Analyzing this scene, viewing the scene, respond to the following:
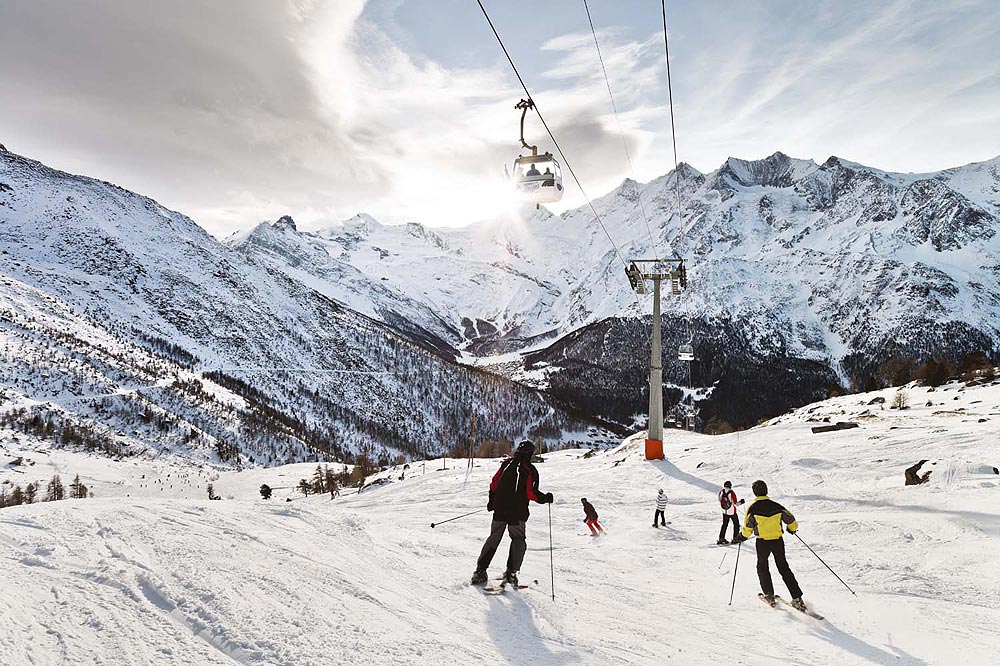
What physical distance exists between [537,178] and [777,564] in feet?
30.6

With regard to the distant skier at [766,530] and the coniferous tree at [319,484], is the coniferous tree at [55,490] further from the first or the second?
the distant skier at [766,530]

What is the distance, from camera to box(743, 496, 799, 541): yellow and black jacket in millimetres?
8625

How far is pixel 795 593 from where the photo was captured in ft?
27.2

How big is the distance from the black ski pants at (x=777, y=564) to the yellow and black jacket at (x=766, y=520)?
0.10 meters

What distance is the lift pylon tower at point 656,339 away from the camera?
27.3 metres

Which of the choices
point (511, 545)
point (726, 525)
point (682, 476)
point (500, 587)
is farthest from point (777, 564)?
point (682, 476)

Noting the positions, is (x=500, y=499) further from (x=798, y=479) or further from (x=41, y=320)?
(x=41, y=320)

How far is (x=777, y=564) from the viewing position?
338 inches

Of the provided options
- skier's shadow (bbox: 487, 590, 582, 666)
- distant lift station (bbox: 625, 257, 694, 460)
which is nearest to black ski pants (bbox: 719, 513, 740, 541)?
skier's shadow (bbox: 487, 590, 582, 666)

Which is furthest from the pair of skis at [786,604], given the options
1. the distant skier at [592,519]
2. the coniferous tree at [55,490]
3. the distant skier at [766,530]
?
the coniferous tree at [55,490]

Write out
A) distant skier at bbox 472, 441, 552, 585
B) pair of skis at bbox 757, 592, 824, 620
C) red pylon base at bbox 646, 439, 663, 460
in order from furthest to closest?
1. red pylon base at bbox 646, 439, 663, 460
2. distant skier at bbox 472, 441, 552, 585
3. pair of skis at bbox 757, 592, 824, 620

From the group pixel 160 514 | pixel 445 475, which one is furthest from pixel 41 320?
pixel 160 514

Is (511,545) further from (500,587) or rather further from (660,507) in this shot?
(660,507)

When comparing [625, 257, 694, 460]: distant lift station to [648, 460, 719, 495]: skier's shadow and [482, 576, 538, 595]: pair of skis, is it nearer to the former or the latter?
[648, 460, 719, 495]: skier's shadow
